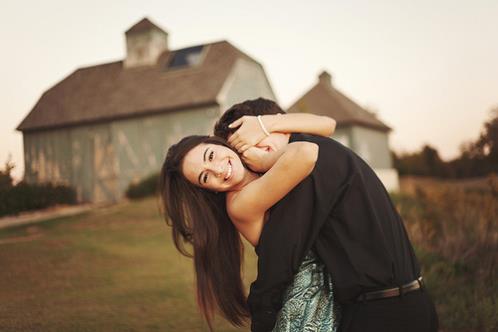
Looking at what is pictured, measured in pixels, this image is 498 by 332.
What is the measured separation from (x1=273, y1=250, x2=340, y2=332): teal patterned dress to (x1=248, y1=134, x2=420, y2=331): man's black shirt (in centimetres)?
10

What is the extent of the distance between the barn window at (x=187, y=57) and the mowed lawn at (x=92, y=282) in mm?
13053

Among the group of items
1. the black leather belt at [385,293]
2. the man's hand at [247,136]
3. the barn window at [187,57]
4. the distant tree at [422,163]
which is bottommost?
the distant tree at [422,163]

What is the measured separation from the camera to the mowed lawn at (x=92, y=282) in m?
4.45

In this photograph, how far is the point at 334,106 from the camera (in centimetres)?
2564

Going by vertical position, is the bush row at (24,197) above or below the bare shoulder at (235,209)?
below

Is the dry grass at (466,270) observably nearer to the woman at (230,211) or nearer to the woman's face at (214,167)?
the woman at (230,211)

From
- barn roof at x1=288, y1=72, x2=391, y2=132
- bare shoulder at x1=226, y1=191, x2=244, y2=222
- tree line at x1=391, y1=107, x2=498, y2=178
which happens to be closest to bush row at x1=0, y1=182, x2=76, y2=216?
bare shoulder at x1=226, y1=191, x2=244, y2=222

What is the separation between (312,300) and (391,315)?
16.1 inches

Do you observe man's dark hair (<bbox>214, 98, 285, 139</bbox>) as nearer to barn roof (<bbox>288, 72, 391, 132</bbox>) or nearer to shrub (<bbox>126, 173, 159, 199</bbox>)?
shrub (<bbox>126, 173, 159, 199</bbox>)

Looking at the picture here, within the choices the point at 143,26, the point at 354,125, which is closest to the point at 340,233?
the point at 143,26

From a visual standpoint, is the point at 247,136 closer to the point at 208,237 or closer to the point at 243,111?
the point at 243,111

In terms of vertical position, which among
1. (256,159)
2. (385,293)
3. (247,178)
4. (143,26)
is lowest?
(385,293)

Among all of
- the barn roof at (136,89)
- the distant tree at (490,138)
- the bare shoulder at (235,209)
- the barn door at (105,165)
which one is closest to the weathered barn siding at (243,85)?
the barn roof at (136,89)

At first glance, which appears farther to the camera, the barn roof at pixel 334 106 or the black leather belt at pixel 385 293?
the barn roof at pixel 334 106
